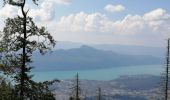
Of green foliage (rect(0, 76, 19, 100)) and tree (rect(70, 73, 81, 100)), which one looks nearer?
green foliage (rect(0, 76, 19, 100))

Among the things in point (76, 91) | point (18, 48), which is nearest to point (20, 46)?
point (18, 48)

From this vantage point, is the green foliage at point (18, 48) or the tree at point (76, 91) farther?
the tree at point (76, 91)

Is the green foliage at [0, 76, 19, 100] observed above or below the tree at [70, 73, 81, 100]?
above

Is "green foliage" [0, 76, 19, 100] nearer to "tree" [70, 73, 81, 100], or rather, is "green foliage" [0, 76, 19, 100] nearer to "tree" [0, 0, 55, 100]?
"tree" [0, 0, 55, 100]

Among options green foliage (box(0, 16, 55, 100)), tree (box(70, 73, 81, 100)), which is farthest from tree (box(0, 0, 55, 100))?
tree (box(70, 73, 81, 100))

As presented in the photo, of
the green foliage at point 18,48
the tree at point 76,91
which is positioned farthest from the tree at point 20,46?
the tree at point 76,91

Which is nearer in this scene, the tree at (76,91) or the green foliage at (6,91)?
the green foliage at (6,91)

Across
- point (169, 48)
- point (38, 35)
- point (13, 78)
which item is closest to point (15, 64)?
point (13, 78)

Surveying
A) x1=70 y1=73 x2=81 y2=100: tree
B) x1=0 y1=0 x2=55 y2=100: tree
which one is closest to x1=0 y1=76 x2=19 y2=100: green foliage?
x1=0 y1=0 x2=55 y2=100: tree

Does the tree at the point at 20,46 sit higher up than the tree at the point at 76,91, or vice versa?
the tree at the point at 20,46

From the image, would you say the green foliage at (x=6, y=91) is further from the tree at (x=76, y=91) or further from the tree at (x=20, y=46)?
the tree at (x=76, y=91)

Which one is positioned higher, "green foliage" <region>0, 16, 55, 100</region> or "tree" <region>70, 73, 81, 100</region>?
"green foliage" <region>0, 16, 55, 100</region>

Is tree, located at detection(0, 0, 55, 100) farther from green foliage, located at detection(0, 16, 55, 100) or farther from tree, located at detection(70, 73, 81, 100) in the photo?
tree, located at detection(70, 73, 81, 100)

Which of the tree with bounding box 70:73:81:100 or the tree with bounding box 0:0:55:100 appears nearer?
the tree with bounding box 0:0:55:100
